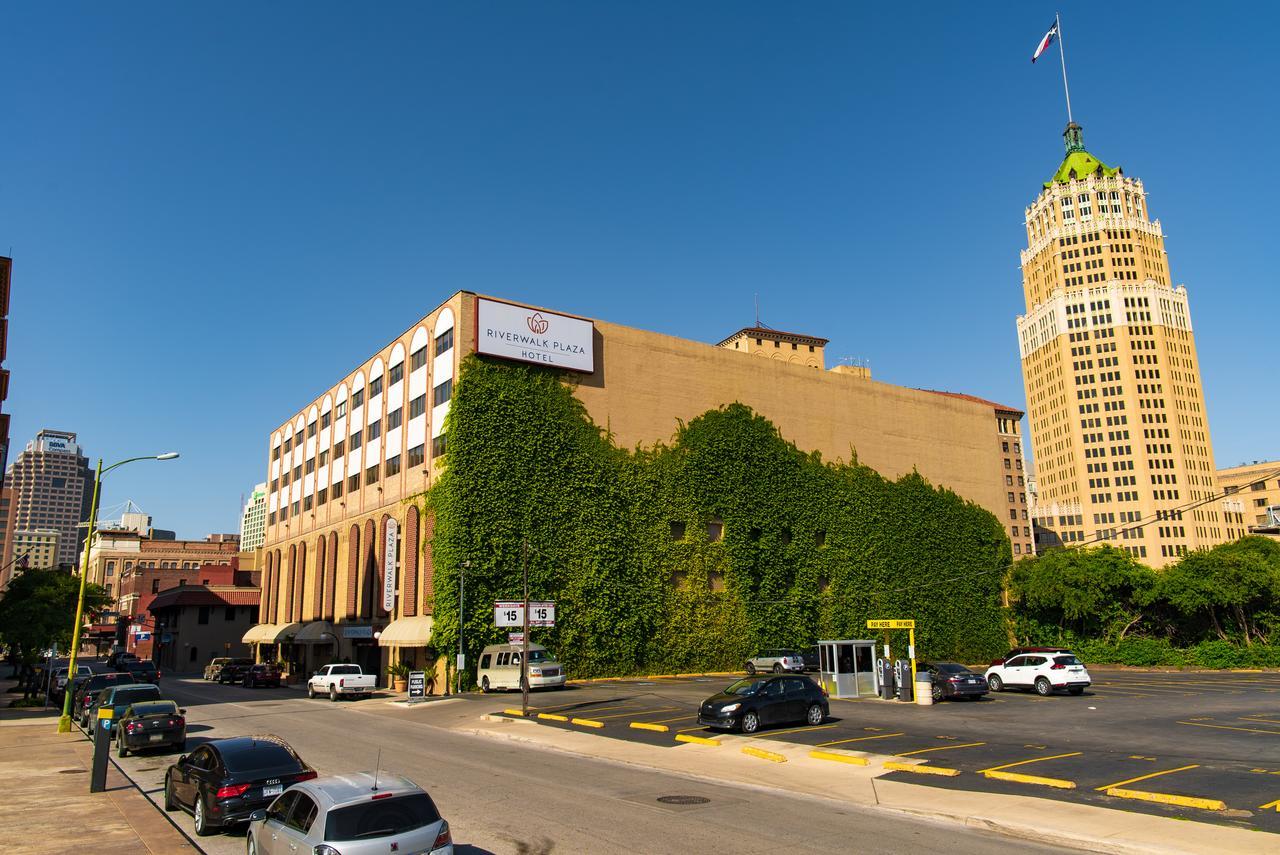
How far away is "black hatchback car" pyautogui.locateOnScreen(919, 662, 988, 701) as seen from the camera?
34.7 meters

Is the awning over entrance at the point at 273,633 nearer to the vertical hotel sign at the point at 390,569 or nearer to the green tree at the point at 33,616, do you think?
the green tree at the point at 33,616

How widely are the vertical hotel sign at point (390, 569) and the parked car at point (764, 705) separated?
3068 cm

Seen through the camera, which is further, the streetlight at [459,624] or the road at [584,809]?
the streetlight at [459,624]

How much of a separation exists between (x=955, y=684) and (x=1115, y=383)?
137744mm

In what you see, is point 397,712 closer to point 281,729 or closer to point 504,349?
point 281,729

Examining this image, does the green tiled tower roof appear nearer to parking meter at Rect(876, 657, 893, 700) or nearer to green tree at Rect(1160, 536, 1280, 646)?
green tree at Rect(1160, 536, 1280, 646)

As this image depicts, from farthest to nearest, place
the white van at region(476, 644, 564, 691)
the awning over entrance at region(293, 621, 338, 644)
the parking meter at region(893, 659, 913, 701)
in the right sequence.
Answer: the awning over entrance at region(293, 621, 338, 644), the white van at region(476, 644, 564, 691), the parking meter at region(893, 659, 913, 701)

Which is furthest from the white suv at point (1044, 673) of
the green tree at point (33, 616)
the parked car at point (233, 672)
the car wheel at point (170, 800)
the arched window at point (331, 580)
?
the green tree at point (33, 616)

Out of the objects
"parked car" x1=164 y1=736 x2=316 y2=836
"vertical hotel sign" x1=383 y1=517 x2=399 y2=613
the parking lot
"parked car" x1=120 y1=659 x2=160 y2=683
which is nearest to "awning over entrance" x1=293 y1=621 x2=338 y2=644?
"parked car" x1=120 y1=659 x2=160 y2=683

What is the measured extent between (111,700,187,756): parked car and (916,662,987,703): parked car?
27769 millimetres

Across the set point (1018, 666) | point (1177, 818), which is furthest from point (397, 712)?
point (1177, 818)

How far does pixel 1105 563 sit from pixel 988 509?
13.9 meters

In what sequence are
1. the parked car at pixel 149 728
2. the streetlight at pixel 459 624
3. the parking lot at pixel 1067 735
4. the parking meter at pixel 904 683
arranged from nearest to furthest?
the parking lot at pixel 1067 735 → the parked car at pixel 149 728 → the parking meter at pixel 904 683 → the streetlight at pixel 459 624

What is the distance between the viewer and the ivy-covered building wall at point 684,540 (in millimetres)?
48344
